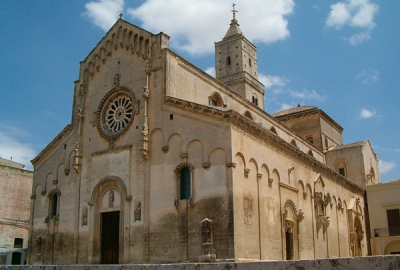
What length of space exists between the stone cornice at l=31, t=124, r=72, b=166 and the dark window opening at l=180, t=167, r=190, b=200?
1009cm

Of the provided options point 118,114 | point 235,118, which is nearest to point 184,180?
point 235,118

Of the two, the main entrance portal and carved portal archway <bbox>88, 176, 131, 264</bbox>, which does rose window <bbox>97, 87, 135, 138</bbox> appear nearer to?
carved portal archway <bbox>88, 176, 131, 264</bbox>

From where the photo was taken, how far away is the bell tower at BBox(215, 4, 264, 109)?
44844mm

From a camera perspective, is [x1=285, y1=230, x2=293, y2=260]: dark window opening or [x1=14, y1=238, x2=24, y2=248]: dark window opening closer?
[x1=285, y1=230, x2=293, y2=260]: dark window opening

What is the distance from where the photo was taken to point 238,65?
45344mm

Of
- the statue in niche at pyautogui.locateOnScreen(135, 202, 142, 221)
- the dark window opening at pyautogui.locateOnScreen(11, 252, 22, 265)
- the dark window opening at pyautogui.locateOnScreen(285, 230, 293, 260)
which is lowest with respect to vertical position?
the dark window opening at pyautogui.locateOnScreen(11, 252, 22, 265)

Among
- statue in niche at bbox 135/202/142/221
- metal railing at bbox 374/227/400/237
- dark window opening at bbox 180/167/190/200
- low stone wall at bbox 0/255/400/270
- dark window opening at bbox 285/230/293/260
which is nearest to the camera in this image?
low stone wall at bbox 0/255/400/270

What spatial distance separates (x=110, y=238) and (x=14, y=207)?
17.6m

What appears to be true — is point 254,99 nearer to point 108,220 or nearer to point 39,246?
point 108,220

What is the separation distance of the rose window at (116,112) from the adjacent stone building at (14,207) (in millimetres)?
15714

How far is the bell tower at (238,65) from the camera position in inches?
1766

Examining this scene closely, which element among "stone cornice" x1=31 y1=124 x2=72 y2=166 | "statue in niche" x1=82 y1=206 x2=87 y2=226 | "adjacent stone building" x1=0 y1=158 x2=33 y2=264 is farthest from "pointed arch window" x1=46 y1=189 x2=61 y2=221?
"adjacent stone building" x1=0 y1=158 x2=33 y2=264

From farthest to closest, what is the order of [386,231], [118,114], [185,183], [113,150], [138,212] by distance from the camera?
1. [386,231]
2. [118,114]
3. [113,150]
4. [138,212]
5. [185,183]

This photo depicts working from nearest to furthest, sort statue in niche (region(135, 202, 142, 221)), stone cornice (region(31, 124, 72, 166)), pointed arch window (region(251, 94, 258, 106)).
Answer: statue in niche (region(135, 202, 142, 221))
stone cornice (region(31, 124, 72, 166))
pointed arch window (region(251, 94, 258, 106))
